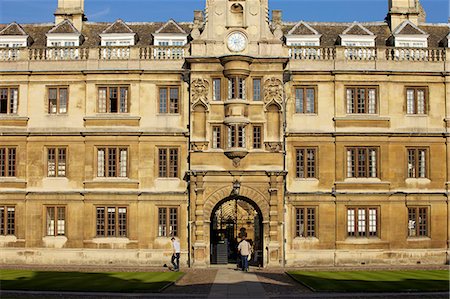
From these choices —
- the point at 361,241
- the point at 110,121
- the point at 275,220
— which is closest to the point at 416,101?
the point at 361,241

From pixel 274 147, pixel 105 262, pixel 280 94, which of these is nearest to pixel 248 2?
pixel 280 94

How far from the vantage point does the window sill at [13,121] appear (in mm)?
46625

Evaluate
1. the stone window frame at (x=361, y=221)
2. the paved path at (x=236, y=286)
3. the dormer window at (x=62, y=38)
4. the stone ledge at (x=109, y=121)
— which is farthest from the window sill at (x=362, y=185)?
the dormer window at (x=62, y=38)

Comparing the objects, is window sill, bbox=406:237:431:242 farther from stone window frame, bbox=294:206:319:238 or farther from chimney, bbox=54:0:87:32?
chimney, bbox=54:0:87:32

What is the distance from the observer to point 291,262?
44.9 metres

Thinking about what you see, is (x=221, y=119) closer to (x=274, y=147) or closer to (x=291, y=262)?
(x=274, y=147)

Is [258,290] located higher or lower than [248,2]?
lower

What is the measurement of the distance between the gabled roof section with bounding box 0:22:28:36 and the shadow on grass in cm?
2698

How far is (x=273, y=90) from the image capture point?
4519 cm

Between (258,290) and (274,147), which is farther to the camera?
(274,147)

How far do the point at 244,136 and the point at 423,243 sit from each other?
13.4 meters

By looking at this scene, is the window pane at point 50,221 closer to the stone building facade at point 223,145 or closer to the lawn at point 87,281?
the stone building facade at point 223,145

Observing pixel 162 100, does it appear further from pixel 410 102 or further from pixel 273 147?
pixel 410 102

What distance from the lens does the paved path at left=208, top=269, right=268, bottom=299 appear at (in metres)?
29.7
